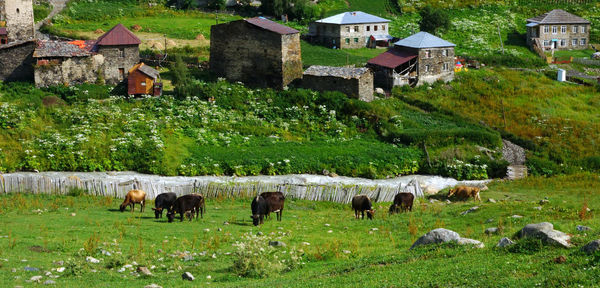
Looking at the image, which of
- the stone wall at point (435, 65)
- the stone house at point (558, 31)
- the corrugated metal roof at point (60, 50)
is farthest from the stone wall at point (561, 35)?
the corrugated metal roof at point (60, 50)

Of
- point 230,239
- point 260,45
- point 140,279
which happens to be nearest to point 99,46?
point 260,45

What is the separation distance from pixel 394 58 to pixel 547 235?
146 ft

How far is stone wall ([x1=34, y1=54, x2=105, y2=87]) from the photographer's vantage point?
55.5 meters

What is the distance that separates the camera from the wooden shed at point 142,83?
54906 mm

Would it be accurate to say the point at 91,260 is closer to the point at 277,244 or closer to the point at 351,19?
the point at 277,244

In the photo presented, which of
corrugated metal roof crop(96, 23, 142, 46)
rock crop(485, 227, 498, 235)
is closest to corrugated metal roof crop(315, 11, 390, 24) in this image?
corrugated metal roof crop(96, 23, 142, 46)

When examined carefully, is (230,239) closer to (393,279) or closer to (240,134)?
(393,279)

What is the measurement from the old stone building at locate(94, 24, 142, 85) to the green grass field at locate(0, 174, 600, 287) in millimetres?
23535

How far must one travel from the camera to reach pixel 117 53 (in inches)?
2318

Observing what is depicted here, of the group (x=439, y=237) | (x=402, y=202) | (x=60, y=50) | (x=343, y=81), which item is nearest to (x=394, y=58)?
(x=343, y=81)

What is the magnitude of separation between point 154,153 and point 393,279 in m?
28.2

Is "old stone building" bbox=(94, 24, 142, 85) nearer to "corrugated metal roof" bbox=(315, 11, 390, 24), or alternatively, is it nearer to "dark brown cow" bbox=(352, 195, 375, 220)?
"corrugated metal roof" bbox=(315, 11, 390, 24)

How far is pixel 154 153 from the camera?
45.1 metres

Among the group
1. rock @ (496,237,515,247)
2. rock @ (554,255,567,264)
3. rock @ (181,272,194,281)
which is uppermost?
rock @ (554,255,567,264)
